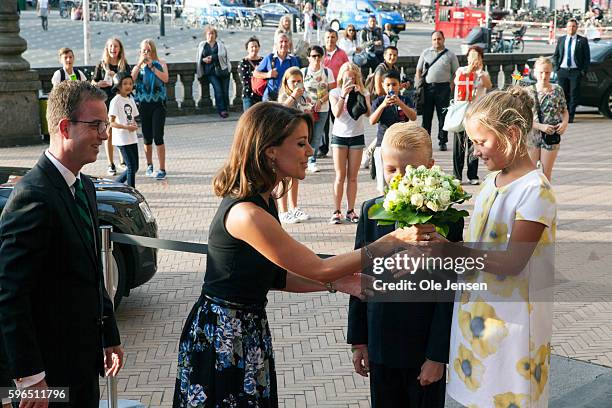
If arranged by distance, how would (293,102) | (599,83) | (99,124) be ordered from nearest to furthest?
(99,124) → (293,102) → (599,83)

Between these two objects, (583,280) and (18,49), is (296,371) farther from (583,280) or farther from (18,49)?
(18,49)

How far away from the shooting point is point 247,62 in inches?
665

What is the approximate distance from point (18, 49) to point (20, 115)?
119 cm

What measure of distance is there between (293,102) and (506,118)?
8152 millimetres

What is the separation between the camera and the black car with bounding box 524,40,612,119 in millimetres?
21188

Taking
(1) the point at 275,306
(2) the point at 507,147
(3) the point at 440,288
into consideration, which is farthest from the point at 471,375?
(1) the point at 275,306

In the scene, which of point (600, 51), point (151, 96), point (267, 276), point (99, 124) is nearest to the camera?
point (267, 276)

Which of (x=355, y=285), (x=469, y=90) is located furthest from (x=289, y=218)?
(x=355, y=285)

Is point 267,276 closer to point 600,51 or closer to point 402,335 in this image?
point 402,335

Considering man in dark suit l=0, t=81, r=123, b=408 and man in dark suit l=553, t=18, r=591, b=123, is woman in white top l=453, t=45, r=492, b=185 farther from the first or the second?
man in dark suit l=0, t=81, r=123, b=408

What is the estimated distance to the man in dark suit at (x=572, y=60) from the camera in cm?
2012

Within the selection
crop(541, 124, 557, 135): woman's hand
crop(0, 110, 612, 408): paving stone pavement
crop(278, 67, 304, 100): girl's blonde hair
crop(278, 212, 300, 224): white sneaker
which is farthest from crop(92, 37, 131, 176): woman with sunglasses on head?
crop(541, 124, 557, 135): woman's hand

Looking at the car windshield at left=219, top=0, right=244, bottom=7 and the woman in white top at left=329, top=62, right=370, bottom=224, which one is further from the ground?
the car windshield at left=219, top=0, right=244, bottom=7

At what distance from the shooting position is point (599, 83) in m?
21.2
